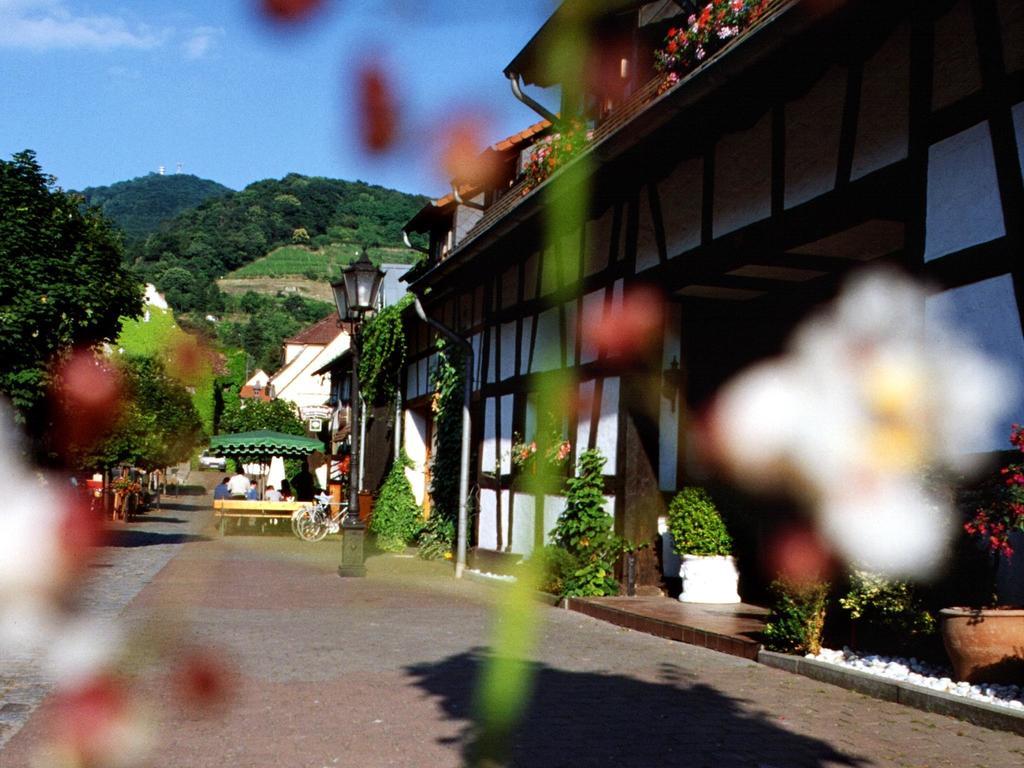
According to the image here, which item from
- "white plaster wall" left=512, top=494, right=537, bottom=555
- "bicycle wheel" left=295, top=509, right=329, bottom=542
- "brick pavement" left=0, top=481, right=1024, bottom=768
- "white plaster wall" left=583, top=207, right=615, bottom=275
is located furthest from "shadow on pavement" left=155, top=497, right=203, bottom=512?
"brick pavement" left=0, top=481, right=1024, bottom=768

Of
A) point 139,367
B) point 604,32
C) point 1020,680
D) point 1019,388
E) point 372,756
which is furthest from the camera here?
point 139,367

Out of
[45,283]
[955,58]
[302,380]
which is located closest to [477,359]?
[45,283]

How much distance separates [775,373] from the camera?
11.1m

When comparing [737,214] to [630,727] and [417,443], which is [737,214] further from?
[417,443]

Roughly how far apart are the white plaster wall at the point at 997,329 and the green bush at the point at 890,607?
0.93 metres

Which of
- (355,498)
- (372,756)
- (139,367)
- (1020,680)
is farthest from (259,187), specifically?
(139,367)

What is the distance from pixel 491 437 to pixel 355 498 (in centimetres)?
215

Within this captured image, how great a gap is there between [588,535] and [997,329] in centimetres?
613

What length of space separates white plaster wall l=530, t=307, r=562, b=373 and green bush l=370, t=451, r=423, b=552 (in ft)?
25.6

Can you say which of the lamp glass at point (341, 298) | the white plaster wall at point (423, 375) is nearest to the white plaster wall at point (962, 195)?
the lamp glass at point (341, 298)

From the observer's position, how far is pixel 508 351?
53.5ft

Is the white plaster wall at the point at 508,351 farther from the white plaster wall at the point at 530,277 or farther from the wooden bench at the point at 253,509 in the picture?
the wooden bench at the point at 253,509

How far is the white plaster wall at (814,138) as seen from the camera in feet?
27.8

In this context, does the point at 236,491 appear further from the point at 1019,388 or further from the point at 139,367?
the point at 1019,388
